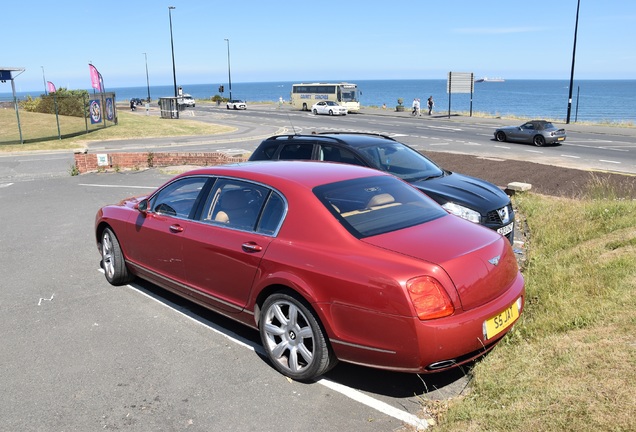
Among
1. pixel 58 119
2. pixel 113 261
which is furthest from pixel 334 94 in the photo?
pixel 113 261

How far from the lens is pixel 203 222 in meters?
5.00

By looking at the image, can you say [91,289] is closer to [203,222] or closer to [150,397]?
[203,222]

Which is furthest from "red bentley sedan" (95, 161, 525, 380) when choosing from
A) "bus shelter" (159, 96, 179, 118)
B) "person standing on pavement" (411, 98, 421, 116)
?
"person standing on pavement" (411, 98, 421, 116)

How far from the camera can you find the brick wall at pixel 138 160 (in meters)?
16.6

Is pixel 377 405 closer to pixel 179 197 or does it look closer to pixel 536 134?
pixel 179 197

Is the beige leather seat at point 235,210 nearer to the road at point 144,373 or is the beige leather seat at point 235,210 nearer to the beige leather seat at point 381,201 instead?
the beige leather seat at point 381,201

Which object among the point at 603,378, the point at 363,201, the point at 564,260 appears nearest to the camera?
the point at 603,378

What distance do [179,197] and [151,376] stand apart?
6.14 ft

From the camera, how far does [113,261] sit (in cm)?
643

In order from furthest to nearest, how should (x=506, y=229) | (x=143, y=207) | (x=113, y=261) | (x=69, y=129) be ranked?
(x=69, y=129)
(x=506, y=229)
(x=113, y=261)
(x=143, y=207)

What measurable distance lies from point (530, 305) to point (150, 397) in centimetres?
349

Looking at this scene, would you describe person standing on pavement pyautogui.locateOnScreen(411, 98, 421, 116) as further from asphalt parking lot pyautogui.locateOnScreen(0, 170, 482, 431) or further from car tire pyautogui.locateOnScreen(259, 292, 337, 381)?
car tire pyautogui.locateOnScreen(259, 292, 337, 381)

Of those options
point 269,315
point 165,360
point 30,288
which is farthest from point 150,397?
point 30,288

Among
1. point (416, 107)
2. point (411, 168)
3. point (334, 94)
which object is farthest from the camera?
point (334, 94)
